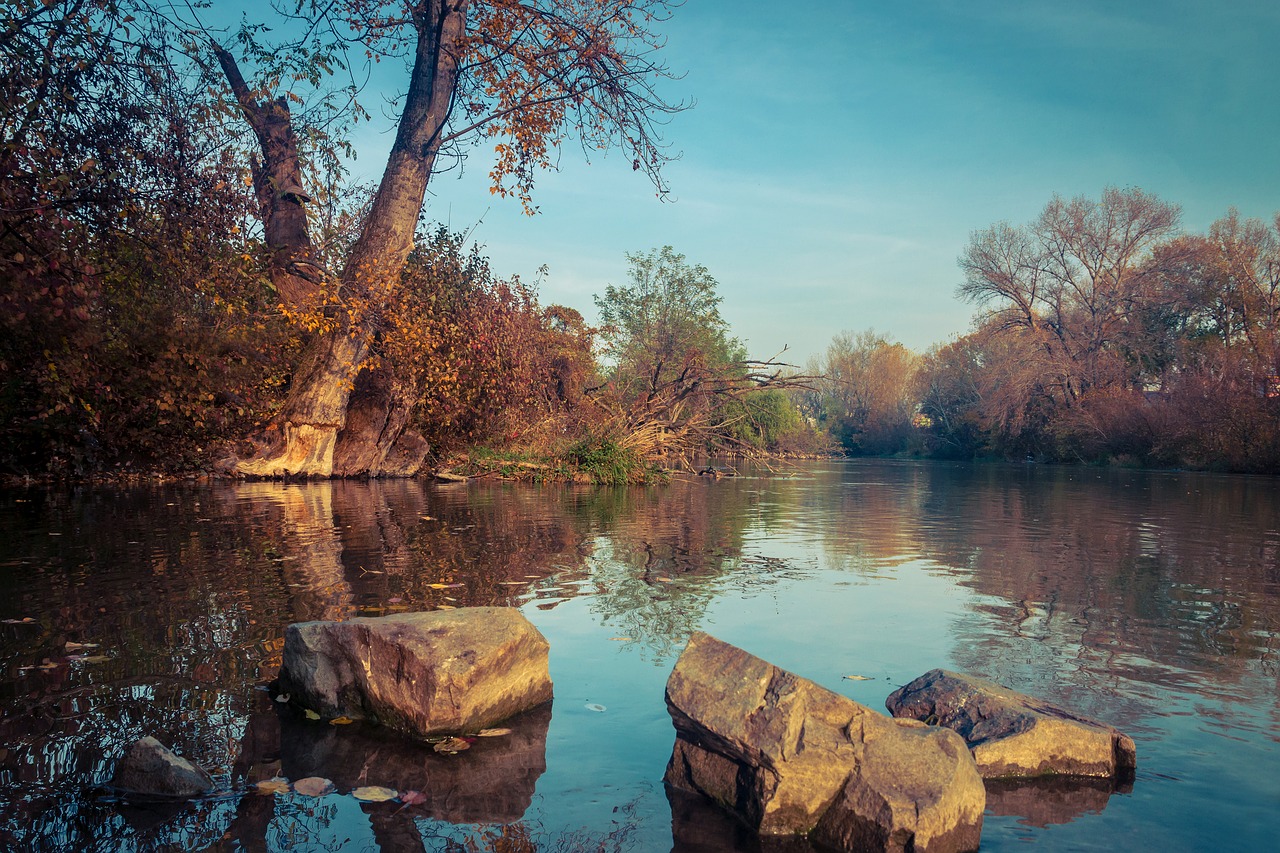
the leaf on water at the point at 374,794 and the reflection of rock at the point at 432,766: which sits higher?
the leaf on water at the point at 374,794

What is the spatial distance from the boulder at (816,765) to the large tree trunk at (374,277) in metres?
12.8

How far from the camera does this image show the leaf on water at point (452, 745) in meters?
3.69

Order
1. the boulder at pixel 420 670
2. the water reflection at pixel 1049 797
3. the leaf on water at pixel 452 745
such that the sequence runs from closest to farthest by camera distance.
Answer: the water reflection at pixel 1049 797
the leaf on water at pixel 452 745
the boulder at pixel 420 670

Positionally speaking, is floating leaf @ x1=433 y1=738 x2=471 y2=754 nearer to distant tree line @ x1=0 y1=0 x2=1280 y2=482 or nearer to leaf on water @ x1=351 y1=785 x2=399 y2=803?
leaf on water @ x1=351 y1=785 x2=399 y2=803

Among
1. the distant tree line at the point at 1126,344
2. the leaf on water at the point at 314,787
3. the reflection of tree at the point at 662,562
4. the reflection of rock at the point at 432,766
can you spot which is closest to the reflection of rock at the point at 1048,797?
the reflection of rock at the point at 432,766

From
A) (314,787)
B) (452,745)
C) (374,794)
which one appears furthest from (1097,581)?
(314,787)

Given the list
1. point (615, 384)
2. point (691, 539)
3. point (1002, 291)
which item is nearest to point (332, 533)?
point (691, 539)

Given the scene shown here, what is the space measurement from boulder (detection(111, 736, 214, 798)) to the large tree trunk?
485 inches

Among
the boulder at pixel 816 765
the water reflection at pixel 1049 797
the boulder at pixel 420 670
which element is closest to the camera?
the boulder at pixel 816 765

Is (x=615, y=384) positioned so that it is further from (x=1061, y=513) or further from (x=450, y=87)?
(x=1061, y=513)

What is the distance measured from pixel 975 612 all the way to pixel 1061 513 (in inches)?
422

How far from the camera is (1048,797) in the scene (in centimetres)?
330

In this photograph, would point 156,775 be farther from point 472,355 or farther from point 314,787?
point 472,355

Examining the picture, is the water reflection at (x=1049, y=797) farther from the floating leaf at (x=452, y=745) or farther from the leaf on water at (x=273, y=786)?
the leaf on water at (x=273, y=786)
